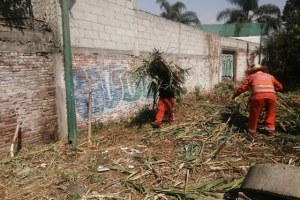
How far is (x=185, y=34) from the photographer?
35.5ft

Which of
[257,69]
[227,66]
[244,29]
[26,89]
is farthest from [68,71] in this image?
[244,29]

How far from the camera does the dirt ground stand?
3.79 m

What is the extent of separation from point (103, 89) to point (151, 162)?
3.03m

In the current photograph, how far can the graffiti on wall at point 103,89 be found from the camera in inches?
247

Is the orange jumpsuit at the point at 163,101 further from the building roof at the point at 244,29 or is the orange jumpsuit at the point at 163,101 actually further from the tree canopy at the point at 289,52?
the building roof at the point at 244,29

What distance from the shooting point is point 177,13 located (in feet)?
102

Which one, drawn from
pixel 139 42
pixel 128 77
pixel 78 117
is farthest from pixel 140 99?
pixel 78 117

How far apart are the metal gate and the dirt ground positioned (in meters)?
8.60

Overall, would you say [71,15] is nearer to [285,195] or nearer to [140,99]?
[140,99]

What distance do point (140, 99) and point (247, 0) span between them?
27.8m

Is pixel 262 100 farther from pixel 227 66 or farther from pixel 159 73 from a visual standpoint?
pixel 227 66

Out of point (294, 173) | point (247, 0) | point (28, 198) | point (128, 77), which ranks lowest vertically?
point (28, 198)

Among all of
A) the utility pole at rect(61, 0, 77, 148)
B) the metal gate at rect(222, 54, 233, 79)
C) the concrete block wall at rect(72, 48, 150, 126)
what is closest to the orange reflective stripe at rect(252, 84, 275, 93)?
the concrete block wall at rect(72, 48, 150, 126)

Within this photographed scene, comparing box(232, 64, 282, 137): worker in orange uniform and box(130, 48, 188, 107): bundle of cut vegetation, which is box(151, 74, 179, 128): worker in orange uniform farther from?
box(232, 64, 282, 137): worker in orange uniform
